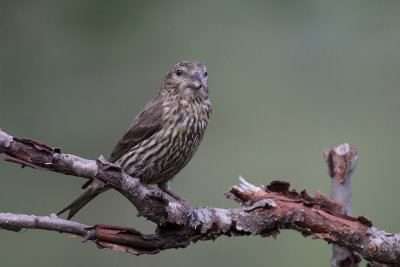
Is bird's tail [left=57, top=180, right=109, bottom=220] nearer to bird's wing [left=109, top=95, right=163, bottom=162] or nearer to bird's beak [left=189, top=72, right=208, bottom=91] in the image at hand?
bird's wing [left=109, top=95, right=163, bottom=162]

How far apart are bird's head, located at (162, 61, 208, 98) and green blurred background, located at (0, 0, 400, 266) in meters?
1.16

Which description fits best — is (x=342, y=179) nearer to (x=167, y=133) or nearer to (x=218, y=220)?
(x=218, y=220)

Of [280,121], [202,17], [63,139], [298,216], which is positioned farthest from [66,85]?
[298,216]

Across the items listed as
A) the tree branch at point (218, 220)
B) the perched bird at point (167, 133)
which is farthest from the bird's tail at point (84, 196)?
the tree branch at point (218, 220)

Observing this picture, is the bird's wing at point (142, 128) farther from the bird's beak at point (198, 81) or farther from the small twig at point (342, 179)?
the small twig at point (342, 179)

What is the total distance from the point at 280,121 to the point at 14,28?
92.6 inches

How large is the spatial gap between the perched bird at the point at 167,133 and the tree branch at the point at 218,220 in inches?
18.5

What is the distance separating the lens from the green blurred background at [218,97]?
4832 millimetres

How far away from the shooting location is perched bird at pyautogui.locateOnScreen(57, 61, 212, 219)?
3.74 m

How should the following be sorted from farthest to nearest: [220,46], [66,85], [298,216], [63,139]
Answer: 1. [220,46]
2. [66,85]
3. [63,139]
4. [298,216]

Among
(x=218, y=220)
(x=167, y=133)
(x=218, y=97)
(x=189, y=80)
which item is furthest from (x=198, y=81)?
(x=218, y=97)

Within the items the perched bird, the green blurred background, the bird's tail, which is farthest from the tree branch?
the green blurred background

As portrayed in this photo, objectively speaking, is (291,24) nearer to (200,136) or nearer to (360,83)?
(360,83)

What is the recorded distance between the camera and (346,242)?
3.43 meters
